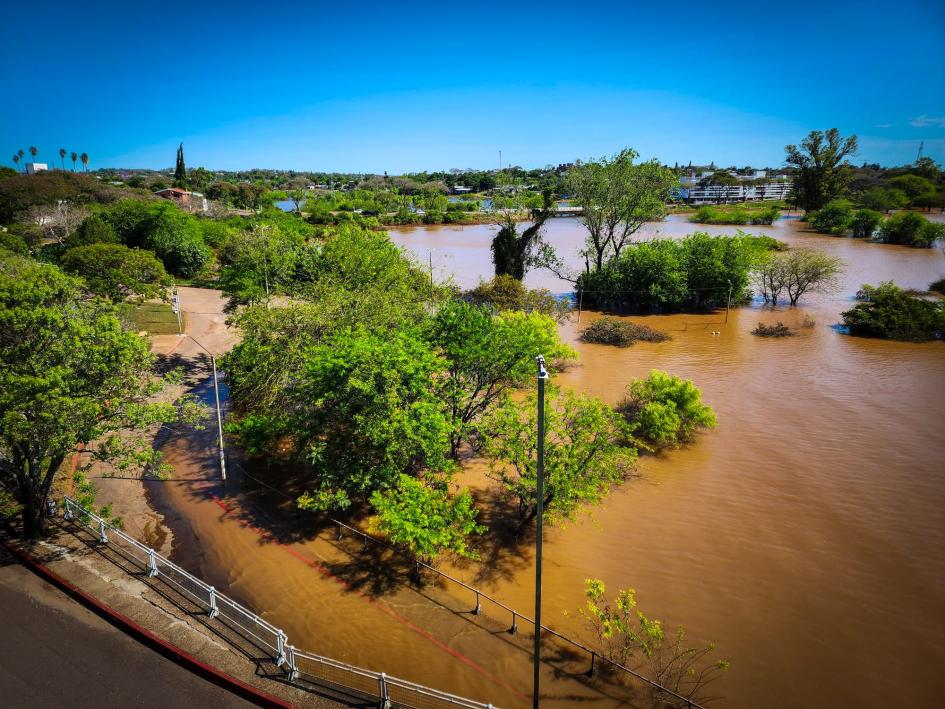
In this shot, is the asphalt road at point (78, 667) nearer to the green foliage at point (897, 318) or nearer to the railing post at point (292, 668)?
the railing post at point (292, 668)

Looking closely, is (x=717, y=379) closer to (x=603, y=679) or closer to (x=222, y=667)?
(x=603, y=679)

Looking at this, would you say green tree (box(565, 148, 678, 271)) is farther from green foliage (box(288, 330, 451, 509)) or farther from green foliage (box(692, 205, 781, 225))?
green foliage (box(692, 205, 781, 225))

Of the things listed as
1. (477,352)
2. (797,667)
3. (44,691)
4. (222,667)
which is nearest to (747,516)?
(797,667)

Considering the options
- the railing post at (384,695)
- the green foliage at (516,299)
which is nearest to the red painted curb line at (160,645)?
the railing post at (384,695)

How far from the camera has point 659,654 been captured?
11820 mm

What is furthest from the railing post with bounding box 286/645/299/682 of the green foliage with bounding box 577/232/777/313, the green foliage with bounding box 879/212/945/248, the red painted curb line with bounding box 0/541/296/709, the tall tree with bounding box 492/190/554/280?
the green foliage with bounding box 879/212/945/248

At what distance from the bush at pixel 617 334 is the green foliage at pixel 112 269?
91.3ft

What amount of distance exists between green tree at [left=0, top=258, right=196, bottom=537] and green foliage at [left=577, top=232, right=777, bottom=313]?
35.7m

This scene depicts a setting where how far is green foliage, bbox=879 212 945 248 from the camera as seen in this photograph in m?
64.3

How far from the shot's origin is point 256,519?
1627 centimetres

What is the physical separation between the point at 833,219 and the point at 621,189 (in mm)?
61578

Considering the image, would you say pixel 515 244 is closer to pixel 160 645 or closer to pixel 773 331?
pixel 773 331

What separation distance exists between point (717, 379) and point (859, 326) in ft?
50.3

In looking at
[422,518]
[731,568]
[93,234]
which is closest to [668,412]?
[731,568]
